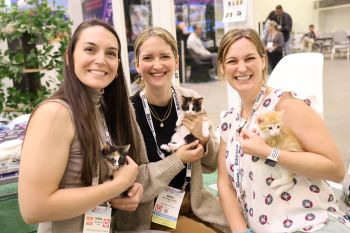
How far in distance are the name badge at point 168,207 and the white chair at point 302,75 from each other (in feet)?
2.89

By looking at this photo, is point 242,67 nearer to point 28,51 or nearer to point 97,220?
point 97,220

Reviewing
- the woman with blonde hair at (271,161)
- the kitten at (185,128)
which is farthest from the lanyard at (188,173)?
the woman with blonde hair at (271,161)

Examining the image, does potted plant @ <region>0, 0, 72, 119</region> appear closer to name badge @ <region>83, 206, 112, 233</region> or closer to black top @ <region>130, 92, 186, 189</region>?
black top @ <region>130, 92, 186, 189</region>

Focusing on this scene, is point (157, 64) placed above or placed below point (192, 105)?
above

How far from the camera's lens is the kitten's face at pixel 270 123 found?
1.26 meters

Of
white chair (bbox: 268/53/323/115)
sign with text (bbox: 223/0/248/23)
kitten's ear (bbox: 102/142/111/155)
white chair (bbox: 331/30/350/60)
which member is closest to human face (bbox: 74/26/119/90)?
kitten's ear (bbox: 102/142/111/155)

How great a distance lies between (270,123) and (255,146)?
0.11 metres

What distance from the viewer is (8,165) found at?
1.94 m

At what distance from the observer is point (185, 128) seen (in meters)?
1.72

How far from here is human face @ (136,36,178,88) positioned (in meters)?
1.74

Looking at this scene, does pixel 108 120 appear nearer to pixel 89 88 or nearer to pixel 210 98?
pixel 89 88

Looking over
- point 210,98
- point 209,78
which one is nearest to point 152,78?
point 210,98

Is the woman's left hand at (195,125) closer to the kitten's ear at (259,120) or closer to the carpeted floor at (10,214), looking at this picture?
the kitten's ear at (259,120)

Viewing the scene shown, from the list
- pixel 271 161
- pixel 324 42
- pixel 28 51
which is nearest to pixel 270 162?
pixel 271 161
